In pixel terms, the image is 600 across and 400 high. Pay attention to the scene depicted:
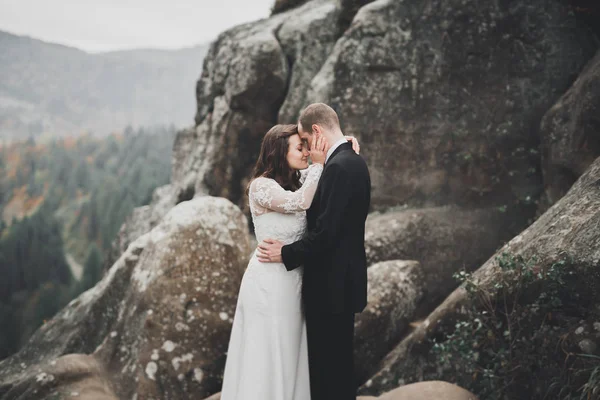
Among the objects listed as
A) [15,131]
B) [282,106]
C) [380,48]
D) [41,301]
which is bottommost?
[41,301]

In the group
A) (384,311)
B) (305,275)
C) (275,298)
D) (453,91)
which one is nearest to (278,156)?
(305,275)

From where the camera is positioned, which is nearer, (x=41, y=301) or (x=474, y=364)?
(x=474, y=364)

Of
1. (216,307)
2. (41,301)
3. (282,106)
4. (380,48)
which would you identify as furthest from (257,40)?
(41,301)

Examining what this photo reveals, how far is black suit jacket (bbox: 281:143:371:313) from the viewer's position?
412 cm

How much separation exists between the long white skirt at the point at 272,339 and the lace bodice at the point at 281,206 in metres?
0.32

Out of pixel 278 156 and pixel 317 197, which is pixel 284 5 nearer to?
pixel 278 156

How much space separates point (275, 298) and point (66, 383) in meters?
3.31

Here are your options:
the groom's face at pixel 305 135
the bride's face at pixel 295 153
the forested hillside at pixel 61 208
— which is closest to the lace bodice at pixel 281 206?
the bride's face at pixel 295 153

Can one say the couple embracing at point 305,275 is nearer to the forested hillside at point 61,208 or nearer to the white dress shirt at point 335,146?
the white dress shirt at point 335,146

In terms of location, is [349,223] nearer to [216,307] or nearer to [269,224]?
[269,224]

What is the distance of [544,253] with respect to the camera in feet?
15.0

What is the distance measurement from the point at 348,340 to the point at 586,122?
185 inches

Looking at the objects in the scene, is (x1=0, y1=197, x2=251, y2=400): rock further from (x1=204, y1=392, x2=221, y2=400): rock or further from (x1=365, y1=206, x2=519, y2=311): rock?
(x1=365, y1=206, x2=519, y2=311): rock

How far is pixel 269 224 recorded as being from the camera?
→ 446cm
